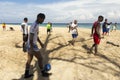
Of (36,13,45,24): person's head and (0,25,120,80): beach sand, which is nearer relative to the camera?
(36,13,45,24): person's head

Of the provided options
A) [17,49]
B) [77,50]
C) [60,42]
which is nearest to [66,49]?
[77,50]

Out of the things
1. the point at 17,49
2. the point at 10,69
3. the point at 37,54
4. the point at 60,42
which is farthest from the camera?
the point at 60,42

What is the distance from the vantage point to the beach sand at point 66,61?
940 centimetres

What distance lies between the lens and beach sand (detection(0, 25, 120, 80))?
9.40 m

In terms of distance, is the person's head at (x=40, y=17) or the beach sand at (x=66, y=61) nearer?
the person's head at (x=40, y=17)

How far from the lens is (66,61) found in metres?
11.0

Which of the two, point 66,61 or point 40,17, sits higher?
point 40,17

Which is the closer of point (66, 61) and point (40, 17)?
point (40, 17)

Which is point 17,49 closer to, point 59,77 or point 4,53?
point 4,53

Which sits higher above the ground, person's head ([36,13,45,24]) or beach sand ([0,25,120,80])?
person's head ([36,13,45,24])

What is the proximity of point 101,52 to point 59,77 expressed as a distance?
4632 millimetres

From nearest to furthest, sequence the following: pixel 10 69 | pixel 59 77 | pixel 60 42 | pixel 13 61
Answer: pixel 59 77, pixel 10 69, pixel 13 61, pixel 60 42

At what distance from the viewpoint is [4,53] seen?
1180 centimetres

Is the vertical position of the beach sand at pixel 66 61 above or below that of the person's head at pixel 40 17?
below
